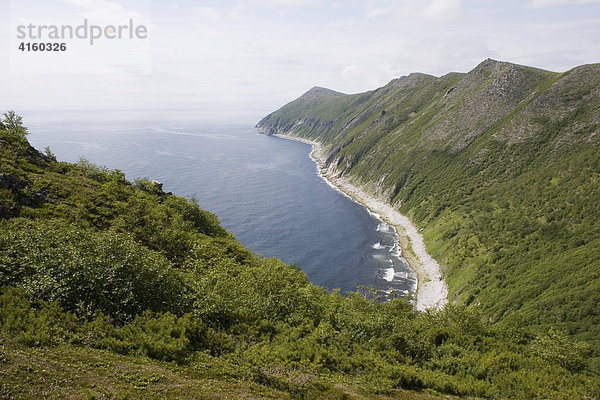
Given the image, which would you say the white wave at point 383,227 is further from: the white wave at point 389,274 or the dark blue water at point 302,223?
the white wave at point 389,274

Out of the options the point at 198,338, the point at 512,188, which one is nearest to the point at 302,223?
the point at 512,188

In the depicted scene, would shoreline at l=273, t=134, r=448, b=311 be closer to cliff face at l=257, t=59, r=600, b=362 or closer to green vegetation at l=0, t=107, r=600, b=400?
cliff face at l=257, t=59, r=600, b=362

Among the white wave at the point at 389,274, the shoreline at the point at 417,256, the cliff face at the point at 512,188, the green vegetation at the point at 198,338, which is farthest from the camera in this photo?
the white wave at the point at 389,274

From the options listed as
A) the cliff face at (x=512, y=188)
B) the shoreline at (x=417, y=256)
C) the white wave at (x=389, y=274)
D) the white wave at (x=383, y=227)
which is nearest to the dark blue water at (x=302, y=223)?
the white wave at (x=389, y=274)

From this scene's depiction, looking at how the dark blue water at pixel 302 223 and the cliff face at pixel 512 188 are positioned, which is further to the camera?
the dark blue water at pixel 302 223

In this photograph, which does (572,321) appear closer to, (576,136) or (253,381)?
(253,381)

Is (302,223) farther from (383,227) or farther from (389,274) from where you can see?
(389,274)

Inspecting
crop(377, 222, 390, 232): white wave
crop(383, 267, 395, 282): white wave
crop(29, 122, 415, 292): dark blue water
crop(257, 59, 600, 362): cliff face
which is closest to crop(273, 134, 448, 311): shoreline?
crop(377, 222, 390, 232): white wave

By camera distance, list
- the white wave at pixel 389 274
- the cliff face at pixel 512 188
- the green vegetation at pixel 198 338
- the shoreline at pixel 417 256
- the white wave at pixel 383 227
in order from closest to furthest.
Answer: the green vegetation at pixel 198 338
the cliff face at pixel 512 188
the shoreline at pixel 417 256
the white wave at pixel 389 274
the white wave at pixel 383 227
